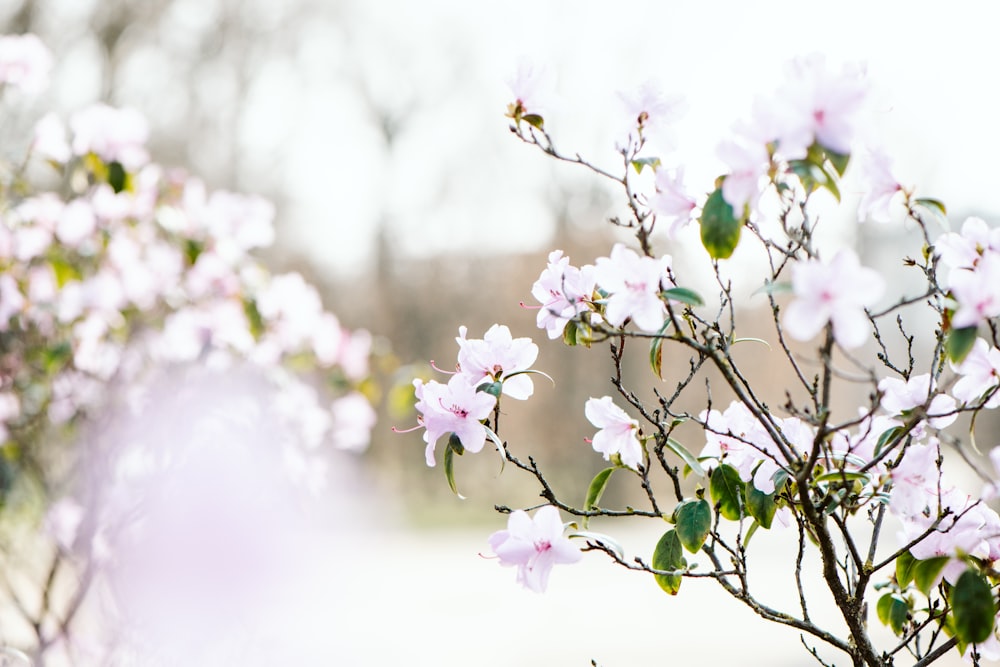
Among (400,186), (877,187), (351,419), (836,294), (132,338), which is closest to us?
(836,294)

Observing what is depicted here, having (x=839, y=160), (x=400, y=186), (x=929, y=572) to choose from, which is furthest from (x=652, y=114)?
(x=400, y=186)

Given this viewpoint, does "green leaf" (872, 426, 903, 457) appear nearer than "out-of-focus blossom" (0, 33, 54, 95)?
Yes

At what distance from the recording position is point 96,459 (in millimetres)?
2418

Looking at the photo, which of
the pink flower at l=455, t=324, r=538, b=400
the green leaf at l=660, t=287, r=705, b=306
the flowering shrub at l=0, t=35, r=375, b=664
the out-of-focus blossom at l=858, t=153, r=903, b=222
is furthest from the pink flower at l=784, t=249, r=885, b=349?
the flowering shrub at l=0, t=35, r=375, b=664

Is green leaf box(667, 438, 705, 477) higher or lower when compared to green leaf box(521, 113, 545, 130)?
lower

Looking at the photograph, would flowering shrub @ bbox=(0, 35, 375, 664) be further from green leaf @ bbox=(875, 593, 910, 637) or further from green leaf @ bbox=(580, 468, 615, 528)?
green leaf @ bbox=(875, 593, 910, 637)

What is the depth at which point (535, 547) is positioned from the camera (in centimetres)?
86

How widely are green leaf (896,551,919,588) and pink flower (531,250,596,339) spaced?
0.42 meters

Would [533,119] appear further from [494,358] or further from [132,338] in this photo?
[132,338]

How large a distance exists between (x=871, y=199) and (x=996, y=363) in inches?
8.0

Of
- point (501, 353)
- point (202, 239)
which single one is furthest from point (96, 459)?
point (501, 353)

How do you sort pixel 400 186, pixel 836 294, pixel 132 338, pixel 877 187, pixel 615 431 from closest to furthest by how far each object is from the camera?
pixel 836 294 < pixel 877 187 < pixel 615 431 < pixel 132 338 < pixel 400 186

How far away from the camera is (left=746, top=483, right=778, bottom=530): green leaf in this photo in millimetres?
911

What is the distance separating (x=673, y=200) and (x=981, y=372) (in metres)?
0.35
